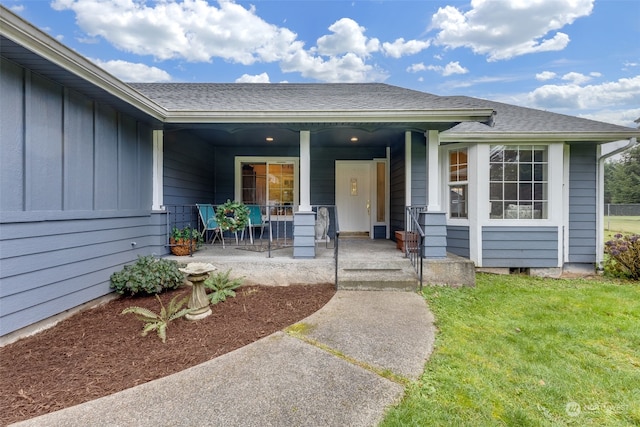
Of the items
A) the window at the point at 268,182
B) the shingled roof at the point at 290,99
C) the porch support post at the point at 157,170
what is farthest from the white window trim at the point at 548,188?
the porch support post at the point at 157,170

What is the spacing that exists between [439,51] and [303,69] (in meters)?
7.92

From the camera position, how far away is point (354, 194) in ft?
23.2

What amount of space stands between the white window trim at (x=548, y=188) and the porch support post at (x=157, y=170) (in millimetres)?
Result: 5504

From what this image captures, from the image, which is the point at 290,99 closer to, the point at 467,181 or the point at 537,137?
the point at 467,181

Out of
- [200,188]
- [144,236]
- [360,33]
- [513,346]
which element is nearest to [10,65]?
[144,236]

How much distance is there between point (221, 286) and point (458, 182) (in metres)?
4.60

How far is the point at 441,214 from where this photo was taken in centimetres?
431

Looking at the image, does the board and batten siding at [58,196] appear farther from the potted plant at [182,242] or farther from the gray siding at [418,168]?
the gray siding at [418,168]

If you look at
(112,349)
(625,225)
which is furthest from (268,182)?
(625,225)

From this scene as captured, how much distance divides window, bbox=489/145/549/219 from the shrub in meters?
1.46

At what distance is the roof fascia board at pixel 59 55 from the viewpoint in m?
2.03

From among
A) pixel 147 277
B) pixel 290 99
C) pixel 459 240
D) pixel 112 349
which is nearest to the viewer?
pixel 112 349

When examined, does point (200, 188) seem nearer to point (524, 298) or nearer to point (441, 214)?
point (441, 214)

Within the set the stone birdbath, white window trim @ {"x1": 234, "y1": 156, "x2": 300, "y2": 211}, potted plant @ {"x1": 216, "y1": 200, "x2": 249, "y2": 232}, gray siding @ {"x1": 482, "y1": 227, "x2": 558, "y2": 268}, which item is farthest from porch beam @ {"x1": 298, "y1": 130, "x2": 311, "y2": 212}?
gray siding @ {"x1": 482, "y1": 227, "x2": 558, "y2": 268}
